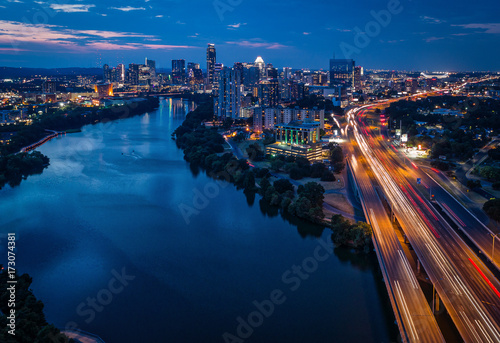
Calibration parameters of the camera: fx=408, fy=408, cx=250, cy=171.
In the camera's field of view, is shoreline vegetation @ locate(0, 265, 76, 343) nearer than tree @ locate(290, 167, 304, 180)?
Yes

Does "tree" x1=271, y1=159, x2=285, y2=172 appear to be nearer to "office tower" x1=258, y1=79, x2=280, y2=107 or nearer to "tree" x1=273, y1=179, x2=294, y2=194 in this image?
"tree" x1=273, y1=179, x2=294, y2=194

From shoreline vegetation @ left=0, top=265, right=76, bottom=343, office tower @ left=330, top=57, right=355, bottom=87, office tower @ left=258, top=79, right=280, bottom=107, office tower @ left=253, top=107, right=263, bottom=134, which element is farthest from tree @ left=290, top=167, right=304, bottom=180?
office tower @ left=330, top=57, right=355, bottom=87

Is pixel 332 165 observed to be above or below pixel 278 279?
above

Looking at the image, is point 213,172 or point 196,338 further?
point 213,172

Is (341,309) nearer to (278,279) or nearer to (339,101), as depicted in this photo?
(278,279)

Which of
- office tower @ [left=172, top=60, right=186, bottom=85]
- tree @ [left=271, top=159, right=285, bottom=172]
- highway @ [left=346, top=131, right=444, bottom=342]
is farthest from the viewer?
office tower @ [left=172, top=60, right=186, bottom=85]

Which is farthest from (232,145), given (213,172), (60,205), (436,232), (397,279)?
(397,279)

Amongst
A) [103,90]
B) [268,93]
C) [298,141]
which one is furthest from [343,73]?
[298,141]

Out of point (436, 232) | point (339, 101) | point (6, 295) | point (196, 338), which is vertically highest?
point (339, 101)
